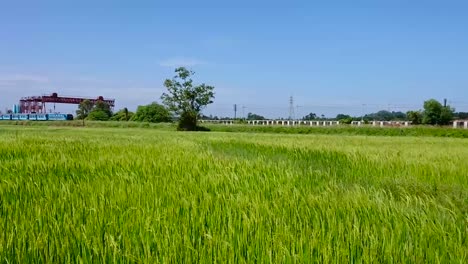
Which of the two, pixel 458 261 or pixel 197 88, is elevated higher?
pixel 197 88

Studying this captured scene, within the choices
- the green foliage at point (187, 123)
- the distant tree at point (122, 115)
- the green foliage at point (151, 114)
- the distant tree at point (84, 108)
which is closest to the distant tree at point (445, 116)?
the green foliage at point (187, 123)

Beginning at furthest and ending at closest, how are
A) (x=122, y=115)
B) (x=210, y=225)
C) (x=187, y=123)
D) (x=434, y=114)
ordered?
(x=122, y=115) → (x=434, y=114) → (x=187, y=123) → (x=210, y=225)

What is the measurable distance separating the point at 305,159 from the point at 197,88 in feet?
154

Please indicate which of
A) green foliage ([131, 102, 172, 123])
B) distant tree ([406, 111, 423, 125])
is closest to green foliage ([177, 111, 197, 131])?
green foliage ([131, 102, 172, 123])

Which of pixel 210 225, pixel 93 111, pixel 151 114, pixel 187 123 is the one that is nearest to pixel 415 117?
pixel 187 123

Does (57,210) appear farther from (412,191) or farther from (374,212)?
(412,191)

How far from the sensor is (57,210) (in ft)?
8.23

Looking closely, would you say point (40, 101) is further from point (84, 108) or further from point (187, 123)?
point (187, 123)

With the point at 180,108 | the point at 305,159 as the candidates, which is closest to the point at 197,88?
the point at 180,108

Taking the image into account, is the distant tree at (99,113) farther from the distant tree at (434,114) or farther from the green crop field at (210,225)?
the green crop field at (210,225)

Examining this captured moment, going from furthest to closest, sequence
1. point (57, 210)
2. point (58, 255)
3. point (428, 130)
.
Answer: point (428, 130), point (57, 210), point (58, 255)

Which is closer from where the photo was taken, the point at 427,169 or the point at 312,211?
the point at 312,211

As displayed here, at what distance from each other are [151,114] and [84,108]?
18144mm

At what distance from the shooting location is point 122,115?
84875 millimetres
